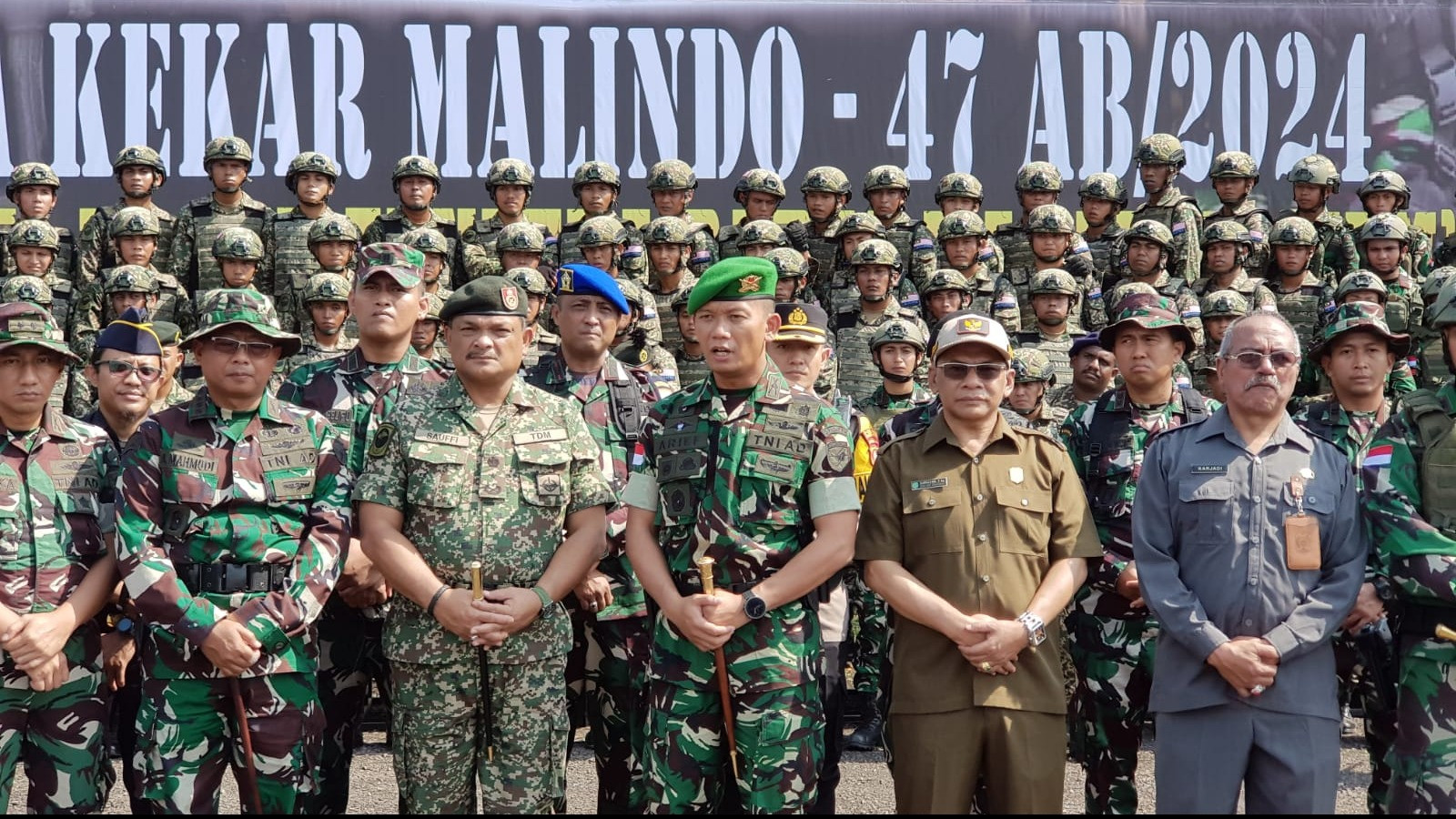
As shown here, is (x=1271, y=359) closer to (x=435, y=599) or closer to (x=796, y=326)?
(x=796, y=326)

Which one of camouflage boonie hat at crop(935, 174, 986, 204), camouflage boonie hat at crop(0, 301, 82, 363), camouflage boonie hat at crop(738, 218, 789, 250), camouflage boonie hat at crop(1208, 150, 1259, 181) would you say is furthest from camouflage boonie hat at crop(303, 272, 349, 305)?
camouflage boonie hat at crop(1208, 150, 1259, 181)

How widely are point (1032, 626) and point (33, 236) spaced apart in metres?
8.54

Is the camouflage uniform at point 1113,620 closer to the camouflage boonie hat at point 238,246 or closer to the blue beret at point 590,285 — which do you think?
the blue beret at point 590,285

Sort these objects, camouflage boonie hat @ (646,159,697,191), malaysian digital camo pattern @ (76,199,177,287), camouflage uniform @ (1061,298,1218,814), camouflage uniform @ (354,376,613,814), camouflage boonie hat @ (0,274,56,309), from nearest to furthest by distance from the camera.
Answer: camouflage uniform @ (354,376,613,814), camouflage uniform @ (1061,298,1218,814), camouflage boonie hat @ (0,274,56,309), malaysian digital camo pattern @ (76,199,177,287), camouflage boonie hat @ (646,159,697,191)

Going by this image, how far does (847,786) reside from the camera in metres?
5.74

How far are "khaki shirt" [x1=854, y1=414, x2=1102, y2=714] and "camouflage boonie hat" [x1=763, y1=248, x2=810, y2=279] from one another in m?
4.58

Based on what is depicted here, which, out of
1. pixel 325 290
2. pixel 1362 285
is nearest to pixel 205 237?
pixel 325 290

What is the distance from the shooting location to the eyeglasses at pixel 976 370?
13.7 ft

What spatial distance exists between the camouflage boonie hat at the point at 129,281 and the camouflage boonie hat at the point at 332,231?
1.15 metres

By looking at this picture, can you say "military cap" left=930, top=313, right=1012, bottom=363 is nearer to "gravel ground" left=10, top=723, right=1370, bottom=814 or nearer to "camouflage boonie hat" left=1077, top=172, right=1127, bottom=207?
"gravel ground" left=10, top=723, right=1370, bottom=814

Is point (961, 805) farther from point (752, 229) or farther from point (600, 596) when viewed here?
point (752, 229)

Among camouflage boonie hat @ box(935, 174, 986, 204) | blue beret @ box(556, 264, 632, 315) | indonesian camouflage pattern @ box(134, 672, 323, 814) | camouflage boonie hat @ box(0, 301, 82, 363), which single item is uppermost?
camouflage boonie hat @ box(935, 174, 986, 204)

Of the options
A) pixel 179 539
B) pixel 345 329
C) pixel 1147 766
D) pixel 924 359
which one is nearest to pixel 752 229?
pixel 924 359

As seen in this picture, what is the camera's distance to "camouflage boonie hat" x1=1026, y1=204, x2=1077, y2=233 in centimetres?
994
